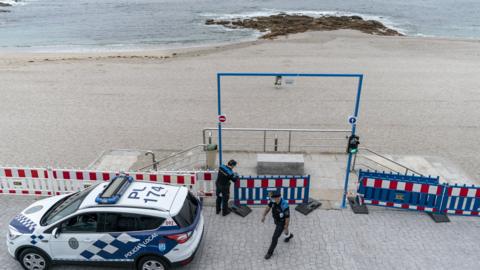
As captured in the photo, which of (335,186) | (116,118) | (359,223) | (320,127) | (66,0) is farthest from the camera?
(66,0)

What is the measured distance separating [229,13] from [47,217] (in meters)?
77.4

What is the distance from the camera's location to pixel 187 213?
768 cm

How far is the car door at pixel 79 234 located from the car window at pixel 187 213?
5.12 ft

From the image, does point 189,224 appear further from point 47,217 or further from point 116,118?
point 116,118

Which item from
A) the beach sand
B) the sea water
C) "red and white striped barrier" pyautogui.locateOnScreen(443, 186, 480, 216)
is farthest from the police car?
the sea water

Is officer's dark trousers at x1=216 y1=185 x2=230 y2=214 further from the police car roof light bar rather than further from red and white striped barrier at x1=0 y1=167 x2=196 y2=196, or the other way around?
the police car roof light bar

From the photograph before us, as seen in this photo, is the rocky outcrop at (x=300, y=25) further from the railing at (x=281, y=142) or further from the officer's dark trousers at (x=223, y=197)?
the officer's dark trousers at (x=223, y=197)

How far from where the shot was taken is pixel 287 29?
166 ft

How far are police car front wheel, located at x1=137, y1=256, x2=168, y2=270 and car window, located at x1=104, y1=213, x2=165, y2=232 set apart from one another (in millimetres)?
684

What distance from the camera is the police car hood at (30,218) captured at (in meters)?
7.49

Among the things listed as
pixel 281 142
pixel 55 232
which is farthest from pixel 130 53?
pixel 55 232

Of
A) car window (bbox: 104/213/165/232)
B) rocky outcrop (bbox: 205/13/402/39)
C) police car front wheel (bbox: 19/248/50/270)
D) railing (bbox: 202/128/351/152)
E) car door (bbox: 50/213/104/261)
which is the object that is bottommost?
railing (bbox: 202/128/351/152)

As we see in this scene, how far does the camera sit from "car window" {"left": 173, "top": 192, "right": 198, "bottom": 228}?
7.38 metres

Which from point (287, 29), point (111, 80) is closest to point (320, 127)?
point (111, 80)
